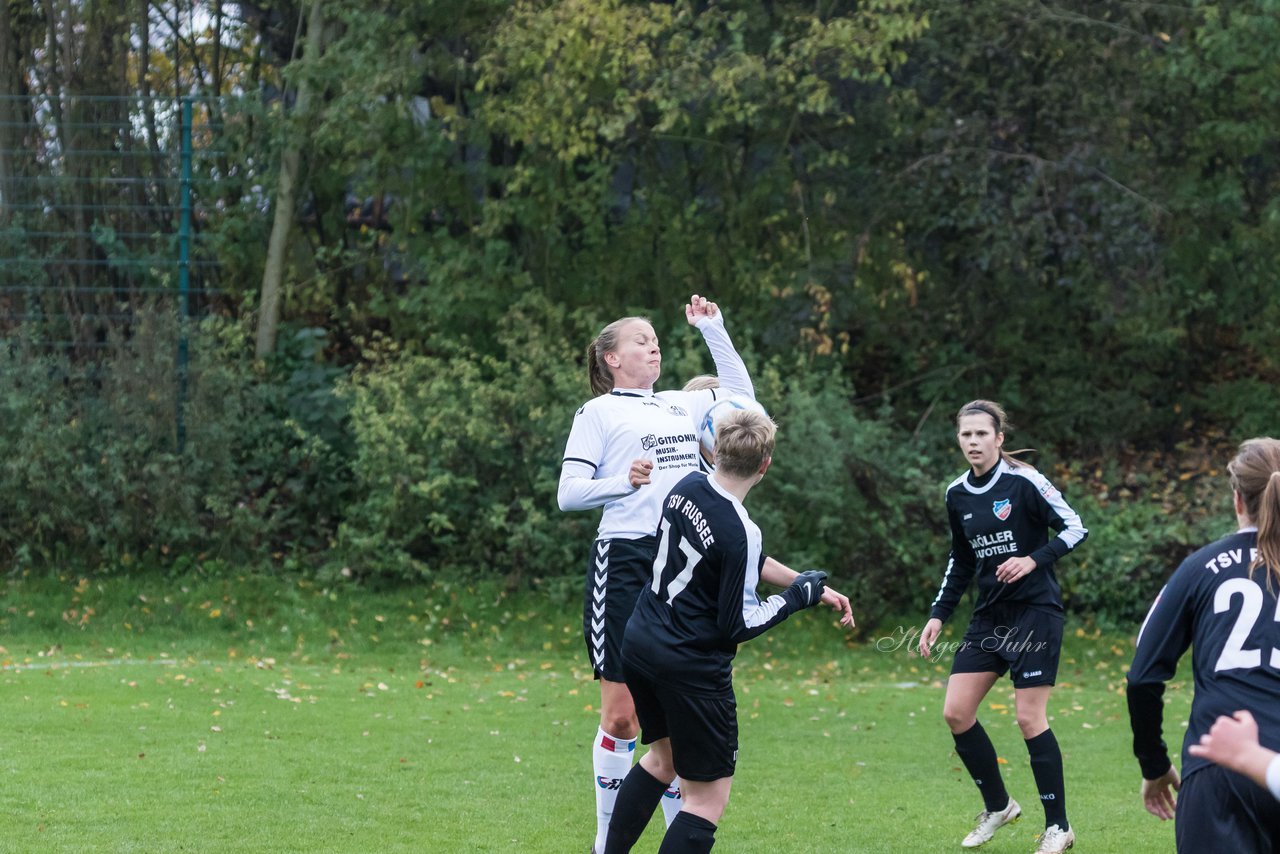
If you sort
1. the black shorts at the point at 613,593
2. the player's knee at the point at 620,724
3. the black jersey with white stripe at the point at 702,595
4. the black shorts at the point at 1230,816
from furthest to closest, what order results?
the player's knee at the point at 620,724 < the black shorts at the point at 613,593 < the black jersey with white stripe at the point at 702,595 < the black shorts at the point at 1230,816

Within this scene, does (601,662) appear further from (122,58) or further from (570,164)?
(122,58)

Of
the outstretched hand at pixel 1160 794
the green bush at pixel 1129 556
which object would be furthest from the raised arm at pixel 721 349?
the green bush at pixel 1129 556

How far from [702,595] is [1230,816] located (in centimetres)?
175

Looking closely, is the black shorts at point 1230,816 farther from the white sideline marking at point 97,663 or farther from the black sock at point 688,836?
the white sideline marking at point 97,663

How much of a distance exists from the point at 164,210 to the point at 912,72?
8.93 meters

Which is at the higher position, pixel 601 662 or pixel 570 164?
pixel 570 164

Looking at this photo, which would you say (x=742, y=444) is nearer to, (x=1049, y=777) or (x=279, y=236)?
(x=1049, y=777)

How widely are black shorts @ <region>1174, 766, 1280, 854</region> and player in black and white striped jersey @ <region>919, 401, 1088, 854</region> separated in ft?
9.23

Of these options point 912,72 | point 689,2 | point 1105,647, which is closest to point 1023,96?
point 912,72

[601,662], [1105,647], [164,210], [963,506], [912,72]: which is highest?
[912,72]

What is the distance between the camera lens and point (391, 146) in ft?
57.7

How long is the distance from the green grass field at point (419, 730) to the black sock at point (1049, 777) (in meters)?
0.24

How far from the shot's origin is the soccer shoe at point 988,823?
6.70 metres

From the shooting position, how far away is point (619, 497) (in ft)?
19.2
